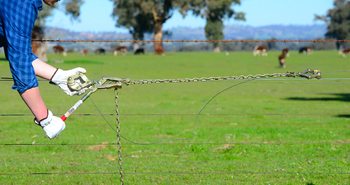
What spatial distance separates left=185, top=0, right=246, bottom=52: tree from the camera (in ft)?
231

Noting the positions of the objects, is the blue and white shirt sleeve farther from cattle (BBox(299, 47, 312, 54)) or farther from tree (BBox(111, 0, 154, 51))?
cattle (BBox(299, 47, 312, 54))

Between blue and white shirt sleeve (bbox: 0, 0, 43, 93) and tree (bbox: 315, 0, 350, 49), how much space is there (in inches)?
Answer: 3899

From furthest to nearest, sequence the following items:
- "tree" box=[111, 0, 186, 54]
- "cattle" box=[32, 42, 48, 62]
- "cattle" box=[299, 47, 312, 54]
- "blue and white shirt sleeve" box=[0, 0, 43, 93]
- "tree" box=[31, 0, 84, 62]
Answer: "cattle" box=[299, 47, 312, 54] < "tree" box=[111, 0, 186, 54] < "cattle" box=[32, 42, 48, 62] < "tree" box=[31, 0, 84, 62] < "blue and white shirt sleeve" box=[0, 0, 43, 93]

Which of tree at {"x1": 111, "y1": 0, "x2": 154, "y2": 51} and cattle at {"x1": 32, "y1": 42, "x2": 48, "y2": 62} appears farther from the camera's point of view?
tree at {"x1": 111, "y1": 0, "x2": 154, "y2": 51}

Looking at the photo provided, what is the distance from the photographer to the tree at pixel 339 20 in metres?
93.3

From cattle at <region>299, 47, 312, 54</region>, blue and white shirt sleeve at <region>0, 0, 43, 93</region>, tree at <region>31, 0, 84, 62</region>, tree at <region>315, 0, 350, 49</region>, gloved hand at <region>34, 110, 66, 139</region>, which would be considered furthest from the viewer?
tree at <region>315, 0, 350, 49</region>

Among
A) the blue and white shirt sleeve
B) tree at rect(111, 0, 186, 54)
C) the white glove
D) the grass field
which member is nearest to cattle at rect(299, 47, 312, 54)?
A: tree at rect(111, 0, 186, 54)

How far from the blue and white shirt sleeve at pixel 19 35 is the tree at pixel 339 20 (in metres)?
99.0

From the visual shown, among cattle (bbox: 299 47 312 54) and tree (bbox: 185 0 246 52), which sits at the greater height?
tree (bbox: 185 0 246 52)

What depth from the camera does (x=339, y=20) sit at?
315 feet

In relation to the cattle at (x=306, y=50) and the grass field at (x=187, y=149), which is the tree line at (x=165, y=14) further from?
the grass field at (x=187, y=149)

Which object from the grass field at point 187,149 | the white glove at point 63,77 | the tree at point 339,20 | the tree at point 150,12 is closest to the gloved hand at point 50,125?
the white glove at point 63,77

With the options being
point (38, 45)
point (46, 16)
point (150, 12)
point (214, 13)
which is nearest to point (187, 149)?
point (46, 16)

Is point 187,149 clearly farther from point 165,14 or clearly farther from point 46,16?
point 165,14
